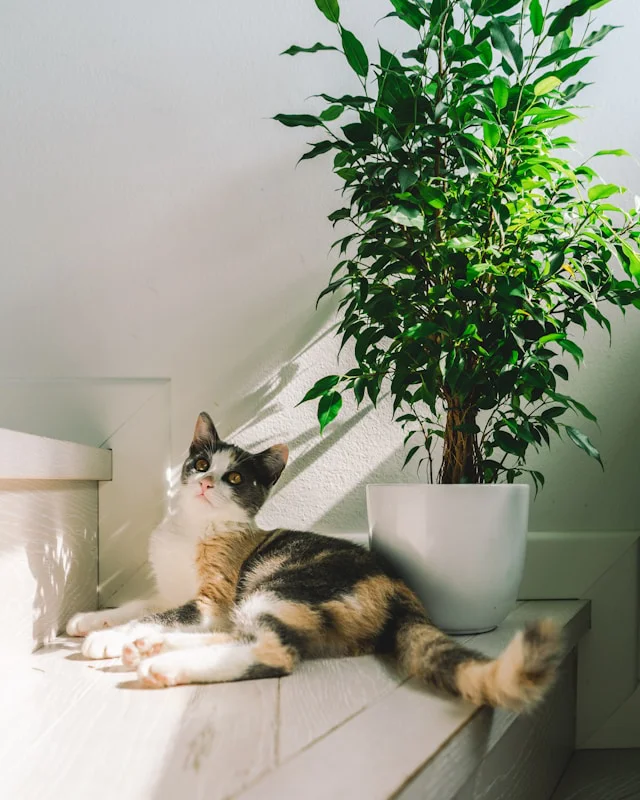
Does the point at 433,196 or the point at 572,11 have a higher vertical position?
the point at 572,11

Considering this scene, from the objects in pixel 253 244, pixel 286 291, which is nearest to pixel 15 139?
pixel 253 244

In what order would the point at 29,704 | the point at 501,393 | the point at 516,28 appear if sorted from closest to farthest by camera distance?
the point at 29,704 < the point at 501,393 < the point at 516,28

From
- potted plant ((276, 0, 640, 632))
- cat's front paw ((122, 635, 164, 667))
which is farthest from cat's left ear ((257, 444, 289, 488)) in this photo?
cat's front paw ((122, 635, 164, 667))

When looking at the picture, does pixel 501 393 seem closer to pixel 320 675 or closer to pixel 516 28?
pixel 320 675

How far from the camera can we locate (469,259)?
0.95 meters

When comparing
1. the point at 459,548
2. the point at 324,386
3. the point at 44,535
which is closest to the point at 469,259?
the point at 324,386

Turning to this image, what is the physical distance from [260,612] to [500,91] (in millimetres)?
786

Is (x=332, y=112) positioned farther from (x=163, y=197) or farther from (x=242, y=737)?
(x=242, y=737)

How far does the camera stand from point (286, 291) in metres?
1.38

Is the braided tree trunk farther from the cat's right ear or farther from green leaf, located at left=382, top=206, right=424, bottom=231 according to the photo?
the cat's right ear

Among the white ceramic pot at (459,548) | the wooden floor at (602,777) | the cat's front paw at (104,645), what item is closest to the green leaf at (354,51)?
the white ceramic pot at (459,548)

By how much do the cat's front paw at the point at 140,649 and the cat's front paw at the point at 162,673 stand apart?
7cm

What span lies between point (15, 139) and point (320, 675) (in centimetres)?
130

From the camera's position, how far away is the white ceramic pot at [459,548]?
0.96m
